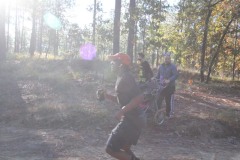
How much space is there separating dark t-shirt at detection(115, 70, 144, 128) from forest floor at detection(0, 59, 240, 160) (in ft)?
7.44

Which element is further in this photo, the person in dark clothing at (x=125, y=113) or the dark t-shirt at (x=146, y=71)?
the dark t-shirt at (x=146, y=71)

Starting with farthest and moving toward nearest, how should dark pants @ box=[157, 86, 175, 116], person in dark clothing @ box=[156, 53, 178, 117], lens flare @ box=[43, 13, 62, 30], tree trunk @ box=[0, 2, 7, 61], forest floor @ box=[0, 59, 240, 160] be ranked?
lens flare @ box=[43, 13, 62, 30] < tree trunk @ box=[0, 2, 7, 61] < dark pants @ box=[157, 86, 175, 116] < person in dark clothing @ box=[156, 53, 178, 117] < forest floor @ box=[0, 59, 240, 160]

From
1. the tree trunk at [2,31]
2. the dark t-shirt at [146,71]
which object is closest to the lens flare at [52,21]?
the tree trunk at [2,31]

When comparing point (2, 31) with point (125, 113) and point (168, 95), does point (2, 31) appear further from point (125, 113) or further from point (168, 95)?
point (125, 113)

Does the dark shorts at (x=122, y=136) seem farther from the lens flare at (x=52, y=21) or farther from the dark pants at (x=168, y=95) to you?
the lens flare at (x=52, y=21)

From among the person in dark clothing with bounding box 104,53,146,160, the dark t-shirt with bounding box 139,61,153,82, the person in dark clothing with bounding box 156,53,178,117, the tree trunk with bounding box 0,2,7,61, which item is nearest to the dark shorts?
the person in dark clothing with bounding box 104,53,146,160

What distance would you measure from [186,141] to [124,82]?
15.3ft

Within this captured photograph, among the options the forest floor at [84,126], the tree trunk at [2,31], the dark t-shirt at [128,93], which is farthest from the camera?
the tree trunk at [2,31]

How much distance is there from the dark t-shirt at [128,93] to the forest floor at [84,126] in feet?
7.44

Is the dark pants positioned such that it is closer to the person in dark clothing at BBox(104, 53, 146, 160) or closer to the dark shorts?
the person in dark clothing at BBox(104, 53, 146, 160)

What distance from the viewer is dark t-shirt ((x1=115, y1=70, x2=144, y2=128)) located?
5598 mm

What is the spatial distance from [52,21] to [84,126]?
3770 cm

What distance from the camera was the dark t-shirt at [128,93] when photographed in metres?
5.60

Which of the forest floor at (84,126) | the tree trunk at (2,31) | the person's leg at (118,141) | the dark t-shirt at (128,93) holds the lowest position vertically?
the forest floor at (84,126)
